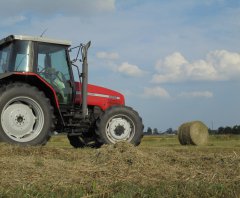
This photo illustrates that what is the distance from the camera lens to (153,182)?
16.0 feet

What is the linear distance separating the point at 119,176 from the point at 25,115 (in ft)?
11.8

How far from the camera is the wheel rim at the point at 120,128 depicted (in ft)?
30.5

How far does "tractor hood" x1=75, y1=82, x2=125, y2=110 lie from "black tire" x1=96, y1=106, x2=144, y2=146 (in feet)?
2.48

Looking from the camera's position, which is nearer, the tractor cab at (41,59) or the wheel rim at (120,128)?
the tractor cab at (41,59)

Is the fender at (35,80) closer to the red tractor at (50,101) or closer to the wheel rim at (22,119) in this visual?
the red tractor at (50,101)

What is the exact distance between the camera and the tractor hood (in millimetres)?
9711

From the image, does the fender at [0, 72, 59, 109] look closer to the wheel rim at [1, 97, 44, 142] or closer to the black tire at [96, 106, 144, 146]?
the wheel rim at [1, 97, 44, 142]

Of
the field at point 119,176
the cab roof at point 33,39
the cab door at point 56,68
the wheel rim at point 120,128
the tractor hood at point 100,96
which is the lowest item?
the field at point 119,176

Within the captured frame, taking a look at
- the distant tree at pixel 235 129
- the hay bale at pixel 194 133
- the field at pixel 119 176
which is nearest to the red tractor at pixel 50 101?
the field at pixel 119 176

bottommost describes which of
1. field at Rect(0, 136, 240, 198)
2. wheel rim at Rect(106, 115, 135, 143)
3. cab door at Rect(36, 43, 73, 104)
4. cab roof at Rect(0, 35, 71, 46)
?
field at Rect(0, 136, 240, 198)

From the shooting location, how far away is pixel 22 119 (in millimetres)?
8133

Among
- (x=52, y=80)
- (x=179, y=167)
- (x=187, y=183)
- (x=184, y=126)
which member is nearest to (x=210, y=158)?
(x=179, y=167)

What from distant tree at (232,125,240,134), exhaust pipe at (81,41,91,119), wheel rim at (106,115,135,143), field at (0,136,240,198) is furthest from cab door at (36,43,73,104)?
distant tree at (232,125,240,134)

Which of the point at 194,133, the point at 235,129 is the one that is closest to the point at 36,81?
the point at 194,133
